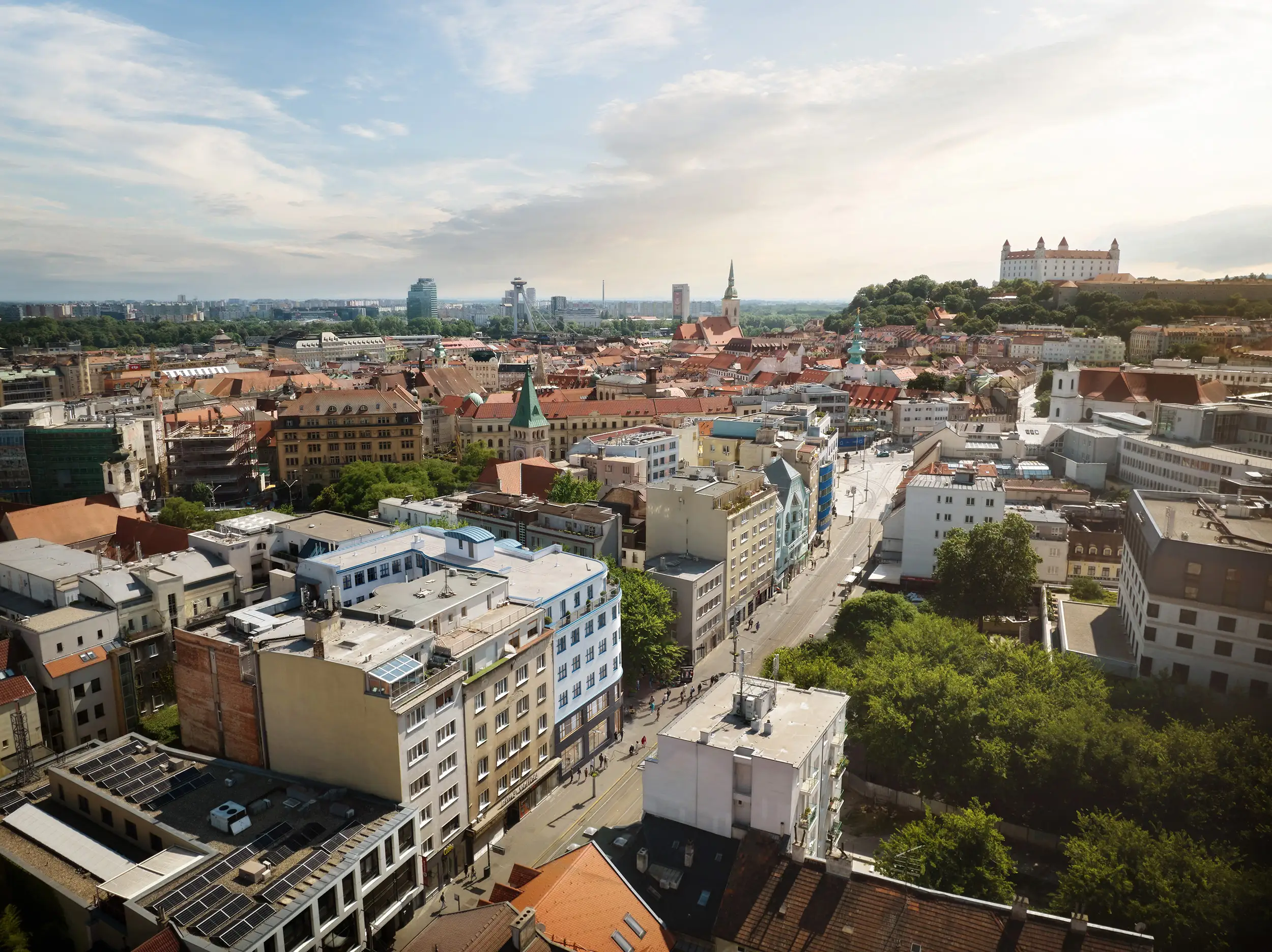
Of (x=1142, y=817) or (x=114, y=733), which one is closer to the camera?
(x=1142, y=817)

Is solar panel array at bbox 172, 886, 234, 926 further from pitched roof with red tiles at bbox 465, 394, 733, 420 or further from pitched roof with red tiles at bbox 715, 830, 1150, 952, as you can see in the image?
pitched roof with red tiles at bbox 465, 394, 733, 420

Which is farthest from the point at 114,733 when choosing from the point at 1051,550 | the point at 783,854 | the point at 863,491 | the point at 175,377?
the point at 175,377

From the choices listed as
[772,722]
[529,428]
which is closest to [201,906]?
[772,722]

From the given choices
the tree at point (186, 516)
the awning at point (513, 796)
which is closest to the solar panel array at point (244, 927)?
the awning at point (513, 796)

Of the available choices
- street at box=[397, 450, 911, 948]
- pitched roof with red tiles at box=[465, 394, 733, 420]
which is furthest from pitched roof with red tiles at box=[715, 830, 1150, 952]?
pitched roof with red tiles at box=[465, 394, 733, 420]

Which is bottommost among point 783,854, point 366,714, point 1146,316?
point 783,854

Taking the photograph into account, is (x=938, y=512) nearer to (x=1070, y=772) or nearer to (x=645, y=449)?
(x=645, y=449)

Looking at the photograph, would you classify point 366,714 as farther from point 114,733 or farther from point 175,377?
point 175,377
